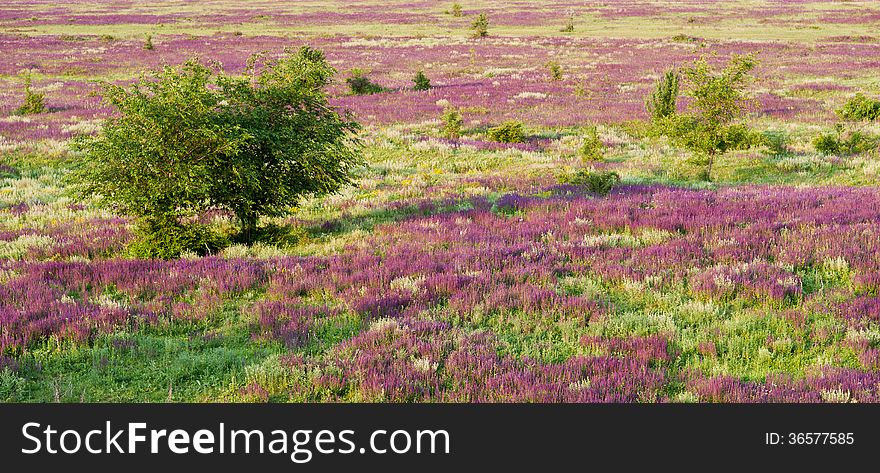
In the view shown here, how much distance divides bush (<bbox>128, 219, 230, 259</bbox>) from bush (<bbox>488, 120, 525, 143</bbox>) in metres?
16.2

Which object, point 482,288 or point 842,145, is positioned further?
point 842,145

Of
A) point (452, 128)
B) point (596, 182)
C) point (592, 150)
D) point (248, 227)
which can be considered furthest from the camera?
point (452, 128)

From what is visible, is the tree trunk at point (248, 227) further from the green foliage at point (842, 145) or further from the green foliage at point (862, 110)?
the green foliage at point (862, 110)

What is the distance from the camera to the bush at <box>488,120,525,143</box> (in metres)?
26.9

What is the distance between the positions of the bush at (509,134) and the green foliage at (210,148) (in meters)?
14.5

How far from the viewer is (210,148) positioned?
12008 mm

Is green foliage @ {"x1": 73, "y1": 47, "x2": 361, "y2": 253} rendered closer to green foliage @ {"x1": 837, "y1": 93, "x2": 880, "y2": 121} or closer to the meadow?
the meadow

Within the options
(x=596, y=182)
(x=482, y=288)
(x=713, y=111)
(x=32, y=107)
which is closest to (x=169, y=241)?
(x=482, y=288)

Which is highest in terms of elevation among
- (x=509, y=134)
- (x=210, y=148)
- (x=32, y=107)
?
(x=210, y=148)

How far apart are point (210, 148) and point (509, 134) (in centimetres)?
1655

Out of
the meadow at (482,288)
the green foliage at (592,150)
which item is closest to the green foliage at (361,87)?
the meadow at (482,288)

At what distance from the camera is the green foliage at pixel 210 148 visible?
11609mm

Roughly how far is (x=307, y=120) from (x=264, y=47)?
66468 millimetres

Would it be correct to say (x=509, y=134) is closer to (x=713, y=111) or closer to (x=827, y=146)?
(x=713, y=111)
